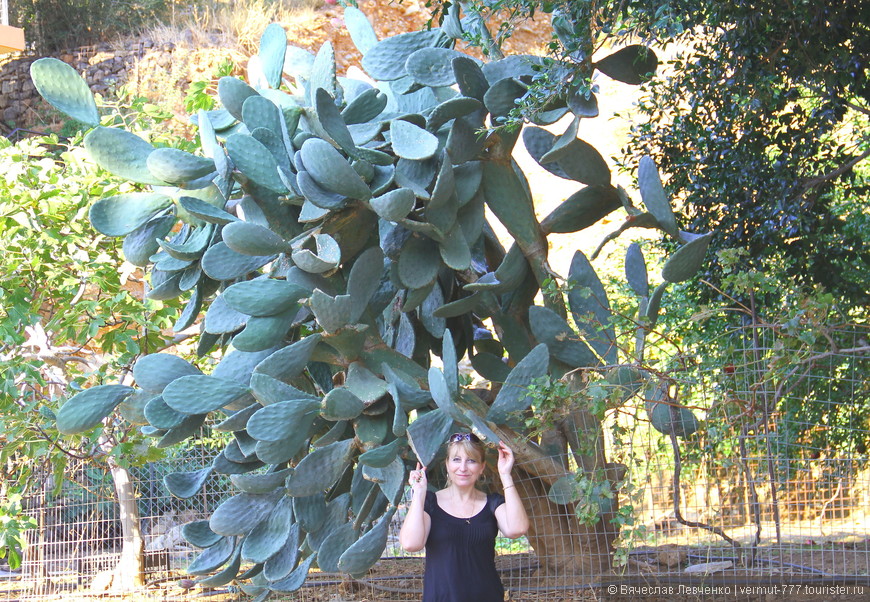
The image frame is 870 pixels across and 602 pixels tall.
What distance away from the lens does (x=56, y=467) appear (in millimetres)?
4117

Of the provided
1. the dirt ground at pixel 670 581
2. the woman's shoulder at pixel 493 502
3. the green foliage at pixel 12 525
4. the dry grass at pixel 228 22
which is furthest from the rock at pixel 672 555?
the dry grass at pixel 228 22

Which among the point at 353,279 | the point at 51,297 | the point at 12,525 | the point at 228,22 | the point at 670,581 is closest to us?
the point at 353,279

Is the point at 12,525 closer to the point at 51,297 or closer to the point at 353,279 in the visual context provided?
the point at 51,297

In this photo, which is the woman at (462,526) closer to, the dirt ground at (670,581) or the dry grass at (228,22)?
the dirt ground at (670,581)

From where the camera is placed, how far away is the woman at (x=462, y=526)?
2346 mm

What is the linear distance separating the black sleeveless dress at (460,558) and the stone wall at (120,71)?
10.3m

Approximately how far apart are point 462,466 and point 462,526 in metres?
0.17

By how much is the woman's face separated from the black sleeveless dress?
0.10 meters

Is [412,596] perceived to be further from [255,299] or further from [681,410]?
[255,299]

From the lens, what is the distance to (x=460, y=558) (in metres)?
2.38

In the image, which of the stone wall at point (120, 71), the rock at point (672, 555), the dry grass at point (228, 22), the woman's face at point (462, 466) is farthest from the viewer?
the dry grass at point (228, 22)

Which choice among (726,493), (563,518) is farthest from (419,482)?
(726,493)

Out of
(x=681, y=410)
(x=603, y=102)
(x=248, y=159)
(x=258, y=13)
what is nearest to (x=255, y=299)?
(x=248, y=159)

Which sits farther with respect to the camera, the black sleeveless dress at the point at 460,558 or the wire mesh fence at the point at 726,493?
the wire mesh fence at the point at 726,493
